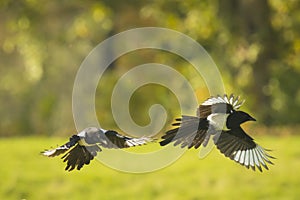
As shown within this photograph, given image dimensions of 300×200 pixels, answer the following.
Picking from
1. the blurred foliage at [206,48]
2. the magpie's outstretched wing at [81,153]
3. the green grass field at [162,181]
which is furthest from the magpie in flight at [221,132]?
the blurred foliage at [206,48]

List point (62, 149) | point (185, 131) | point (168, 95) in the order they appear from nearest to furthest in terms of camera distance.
→ point (62, 149)
point (185, 131)
point (168, 95)

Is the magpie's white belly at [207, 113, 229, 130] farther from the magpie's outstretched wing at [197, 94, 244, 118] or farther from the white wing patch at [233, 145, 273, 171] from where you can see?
the white wing patch at [233, 145, 273, 171]

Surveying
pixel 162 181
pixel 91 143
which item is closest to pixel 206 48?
pixel 162 181

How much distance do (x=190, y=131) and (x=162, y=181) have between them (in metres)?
5.75

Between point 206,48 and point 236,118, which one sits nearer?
point 236,118

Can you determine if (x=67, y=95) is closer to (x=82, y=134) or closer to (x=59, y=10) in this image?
(x=59, y=10)

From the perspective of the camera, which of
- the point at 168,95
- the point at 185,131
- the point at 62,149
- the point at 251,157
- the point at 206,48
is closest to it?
the point at 62,149

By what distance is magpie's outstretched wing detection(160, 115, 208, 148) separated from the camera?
4.00m

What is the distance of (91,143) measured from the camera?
4.02 m

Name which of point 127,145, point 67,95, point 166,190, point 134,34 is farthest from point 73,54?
point 127,145

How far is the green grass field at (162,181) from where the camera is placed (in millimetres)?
9273

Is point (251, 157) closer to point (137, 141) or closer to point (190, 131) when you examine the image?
point (190, 131)

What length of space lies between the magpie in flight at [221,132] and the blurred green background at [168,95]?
4819 mm

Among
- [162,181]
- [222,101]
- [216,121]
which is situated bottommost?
[216,121]
